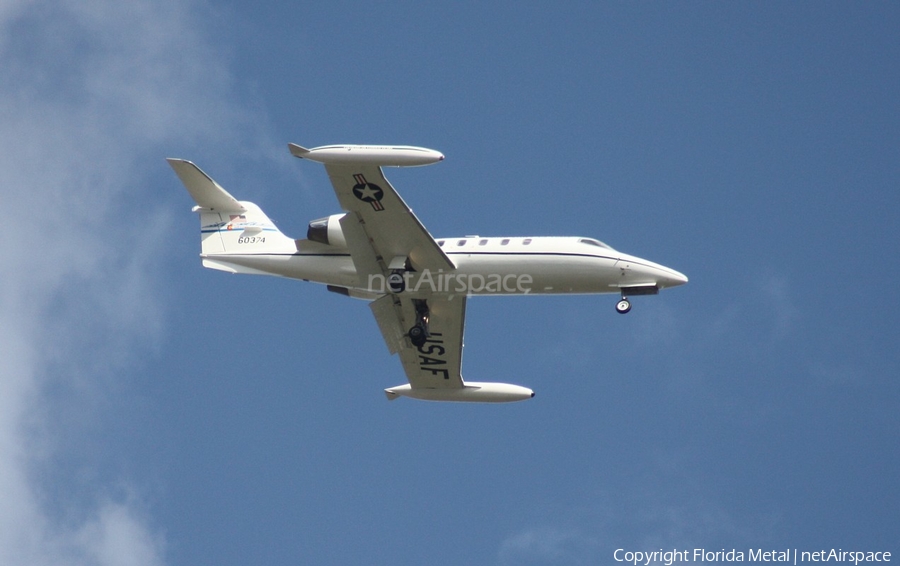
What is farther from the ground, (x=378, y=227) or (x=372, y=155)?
(x=372, y=155)

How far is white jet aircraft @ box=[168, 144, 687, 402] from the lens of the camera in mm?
38750

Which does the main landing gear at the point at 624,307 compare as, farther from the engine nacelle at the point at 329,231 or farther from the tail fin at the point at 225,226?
the tail fin at the point at 225,226

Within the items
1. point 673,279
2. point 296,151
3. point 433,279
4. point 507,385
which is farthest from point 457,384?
point 296,151

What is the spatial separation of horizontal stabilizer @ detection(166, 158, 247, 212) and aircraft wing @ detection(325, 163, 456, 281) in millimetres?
5211

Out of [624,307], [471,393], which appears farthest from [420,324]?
[624,307]

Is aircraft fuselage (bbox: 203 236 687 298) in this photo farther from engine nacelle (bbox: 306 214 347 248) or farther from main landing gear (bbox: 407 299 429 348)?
main landing gear (bbox: 407 299 429 348)

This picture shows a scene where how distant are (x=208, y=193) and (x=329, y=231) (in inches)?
188

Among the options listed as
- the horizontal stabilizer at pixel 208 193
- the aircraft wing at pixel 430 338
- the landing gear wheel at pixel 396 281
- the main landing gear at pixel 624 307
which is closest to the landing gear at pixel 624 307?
the main landing gear at pixel 624 307

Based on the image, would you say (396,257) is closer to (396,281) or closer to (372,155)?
(396,281)

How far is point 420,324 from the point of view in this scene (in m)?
42.8

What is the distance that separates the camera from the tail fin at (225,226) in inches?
1672

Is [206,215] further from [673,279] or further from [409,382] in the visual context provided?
[673,279]

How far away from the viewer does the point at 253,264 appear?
139 ft

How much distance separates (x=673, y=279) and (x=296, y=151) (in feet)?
38.3
